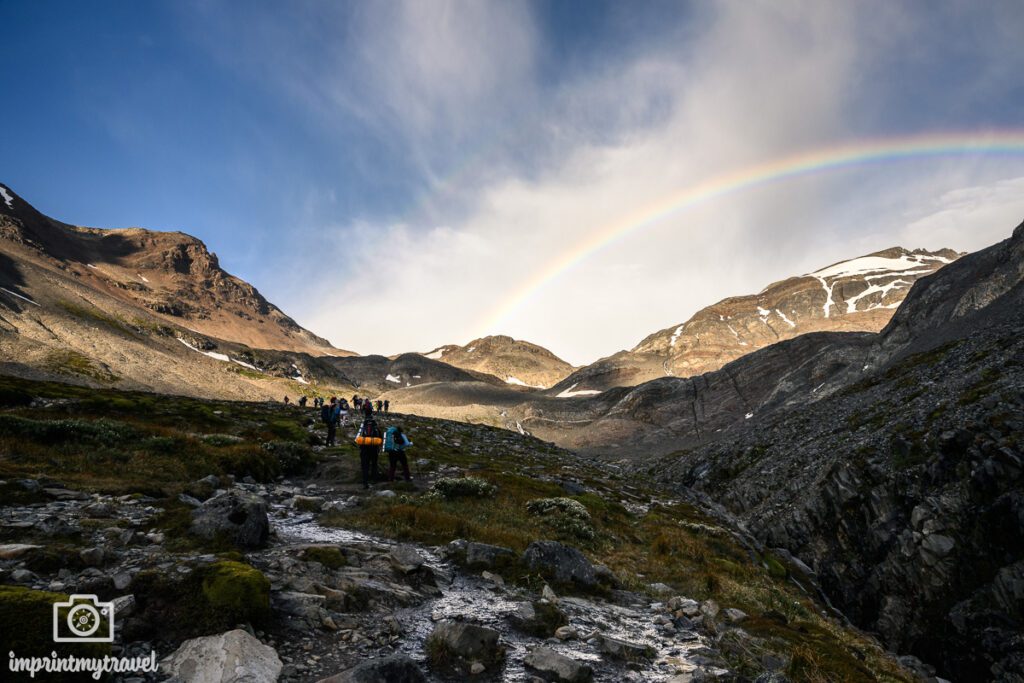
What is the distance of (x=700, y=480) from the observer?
50.9 m

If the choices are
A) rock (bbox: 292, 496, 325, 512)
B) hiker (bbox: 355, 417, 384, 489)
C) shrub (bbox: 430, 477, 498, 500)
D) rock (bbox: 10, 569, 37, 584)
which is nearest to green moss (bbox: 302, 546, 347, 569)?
rock (bbox: 10, 569, 37, 584)

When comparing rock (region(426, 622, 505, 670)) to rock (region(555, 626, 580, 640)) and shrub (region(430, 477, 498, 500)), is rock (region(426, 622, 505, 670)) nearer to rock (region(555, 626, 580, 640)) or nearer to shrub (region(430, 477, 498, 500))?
rock (region(555, 626, 580, 640))

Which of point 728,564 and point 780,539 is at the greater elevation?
point 728,564

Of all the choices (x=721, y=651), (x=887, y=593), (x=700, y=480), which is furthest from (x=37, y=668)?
(x=700, y=480)

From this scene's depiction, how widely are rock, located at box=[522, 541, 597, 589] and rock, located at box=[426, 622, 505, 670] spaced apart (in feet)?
15.1

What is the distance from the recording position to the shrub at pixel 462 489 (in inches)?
864

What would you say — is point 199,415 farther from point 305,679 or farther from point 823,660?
point 823,660

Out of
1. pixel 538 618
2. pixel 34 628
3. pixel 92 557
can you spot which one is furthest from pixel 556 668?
pixel 92 557

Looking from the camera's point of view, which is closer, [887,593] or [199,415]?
[887,593]

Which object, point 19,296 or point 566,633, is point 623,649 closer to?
point 566,633

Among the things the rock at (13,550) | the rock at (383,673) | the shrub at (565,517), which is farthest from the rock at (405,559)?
the shrub at (565,517)

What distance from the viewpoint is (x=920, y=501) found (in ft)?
73.5

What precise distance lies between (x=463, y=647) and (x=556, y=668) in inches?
62.3

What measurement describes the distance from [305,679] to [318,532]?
8539 mm
